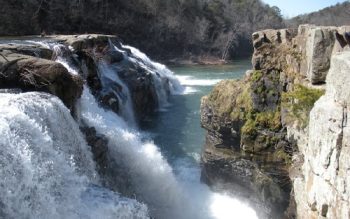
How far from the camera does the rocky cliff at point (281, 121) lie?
26.5ft

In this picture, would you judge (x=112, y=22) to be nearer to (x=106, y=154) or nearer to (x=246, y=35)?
(x=246, y=35)

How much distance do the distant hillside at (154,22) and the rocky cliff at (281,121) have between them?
2526cm

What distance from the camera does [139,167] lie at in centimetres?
1412

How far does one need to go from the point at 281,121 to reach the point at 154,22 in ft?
140

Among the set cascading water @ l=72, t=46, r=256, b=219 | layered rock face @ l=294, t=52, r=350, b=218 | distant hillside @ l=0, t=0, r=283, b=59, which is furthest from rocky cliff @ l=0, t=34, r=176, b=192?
distant hillside @ l=0, t=0, r=283, b=59

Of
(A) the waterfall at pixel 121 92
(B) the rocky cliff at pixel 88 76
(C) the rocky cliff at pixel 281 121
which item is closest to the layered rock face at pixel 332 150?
(C) the rocky cliff at pixel 281 121

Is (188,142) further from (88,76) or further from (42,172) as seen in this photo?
(42,172)

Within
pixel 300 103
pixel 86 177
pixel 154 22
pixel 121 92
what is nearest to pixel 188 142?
pixel 121 92

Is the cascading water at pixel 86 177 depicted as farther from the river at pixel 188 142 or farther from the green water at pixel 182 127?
the green water at pixel 182 127

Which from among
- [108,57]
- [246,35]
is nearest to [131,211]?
[108,57]

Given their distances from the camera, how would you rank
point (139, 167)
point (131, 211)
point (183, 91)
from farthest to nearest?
point (183, 91)
point (139, 167)
point (131, 211)

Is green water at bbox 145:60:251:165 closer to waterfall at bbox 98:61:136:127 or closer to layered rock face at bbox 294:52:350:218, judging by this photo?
waterfall at bbox 98:61:136:127

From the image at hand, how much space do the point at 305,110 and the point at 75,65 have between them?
27.9 feet

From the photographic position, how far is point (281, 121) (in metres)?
12.4
